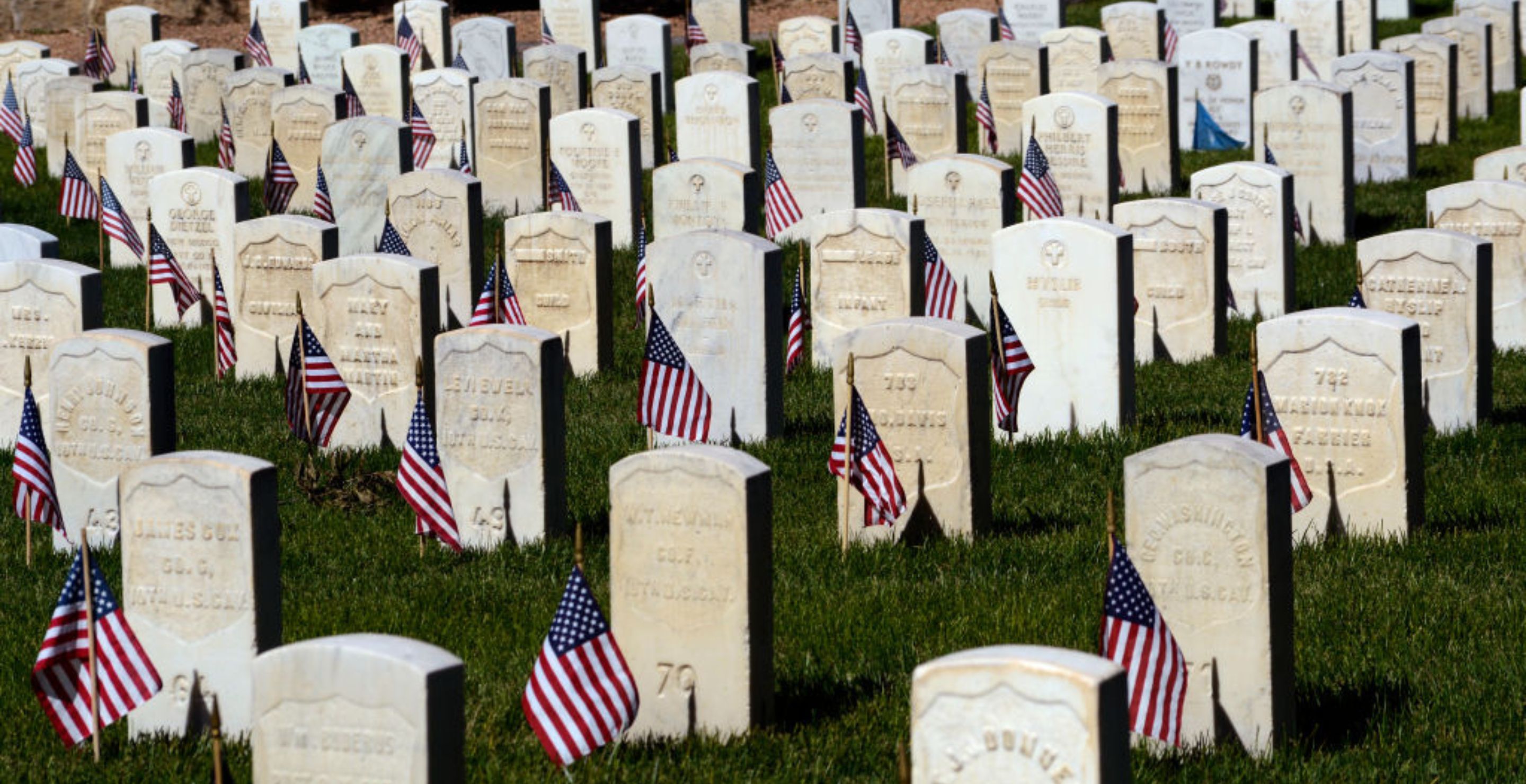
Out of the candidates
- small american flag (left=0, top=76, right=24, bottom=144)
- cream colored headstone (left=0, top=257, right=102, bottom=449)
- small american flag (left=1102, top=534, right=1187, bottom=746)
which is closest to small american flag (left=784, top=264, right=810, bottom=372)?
cream colored headstone (left=0, top=257, right=102, bottom=449)

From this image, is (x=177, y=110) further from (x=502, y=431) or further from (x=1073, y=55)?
(x=502, y=431)

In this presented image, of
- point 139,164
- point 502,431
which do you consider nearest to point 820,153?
point 139,164

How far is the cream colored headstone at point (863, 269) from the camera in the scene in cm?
1589

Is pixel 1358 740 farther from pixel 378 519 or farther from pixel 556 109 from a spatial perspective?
pixel 556 109

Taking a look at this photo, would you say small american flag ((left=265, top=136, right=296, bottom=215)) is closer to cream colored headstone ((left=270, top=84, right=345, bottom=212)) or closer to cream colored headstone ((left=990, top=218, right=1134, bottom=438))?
cream colored headstone ((left=270, top=84, right=345, bottom=212))

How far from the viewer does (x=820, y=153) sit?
2062 cm

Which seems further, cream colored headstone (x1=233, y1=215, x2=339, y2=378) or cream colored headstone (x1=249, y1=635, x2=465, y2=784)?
cream colored headstone (x1=233, y1=215, x2=339, y2=378)

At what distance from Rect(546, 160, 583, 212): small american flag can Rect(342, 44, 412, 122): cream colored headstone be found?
611 centimetres

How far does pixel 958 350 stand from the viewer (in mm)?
11930

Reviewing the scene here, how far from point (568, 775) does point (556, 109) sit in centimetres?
1698

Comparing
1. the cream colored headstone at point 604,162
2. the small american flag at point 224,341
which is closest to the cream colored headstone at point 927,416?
the small american flag at point 224,341

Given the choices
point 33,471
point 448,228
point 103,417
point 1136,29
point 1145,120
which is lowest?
point 33,471

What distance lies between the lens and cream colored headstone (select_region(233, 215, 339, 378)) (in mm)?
16328

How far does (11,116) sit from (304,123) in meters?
4.20
